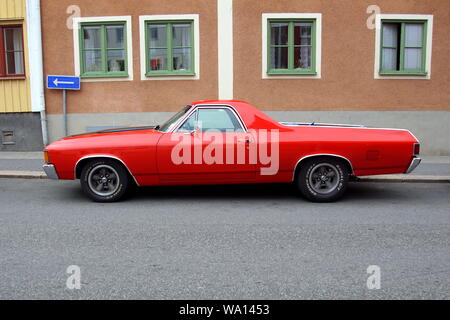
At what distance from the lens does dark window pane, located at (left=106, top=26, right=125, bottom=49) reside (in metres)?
12.3

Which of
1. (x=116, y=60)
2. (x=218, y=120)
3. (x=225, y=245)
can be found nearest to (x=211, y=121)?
(x=218, y=120)

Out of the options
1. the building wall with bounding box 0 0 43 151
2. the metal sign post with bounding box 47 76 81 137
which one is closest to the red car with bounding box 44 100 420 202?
the metal sign post with bounding box 47 76 81 137

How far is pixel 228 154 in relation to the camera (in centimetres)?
646

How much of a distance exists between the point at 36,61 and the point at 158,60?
3391 mm

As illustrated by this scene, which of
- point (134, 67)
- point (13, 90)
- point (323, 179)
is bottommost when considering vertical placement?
point (323, 179)

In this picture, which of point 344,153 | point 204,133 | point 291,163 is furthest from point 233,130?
point 344,153

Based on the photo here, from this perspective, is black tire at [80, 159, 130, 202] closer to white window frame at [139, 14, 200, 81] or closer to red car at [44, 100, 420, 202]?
red car at [44, 100, 420, 202]

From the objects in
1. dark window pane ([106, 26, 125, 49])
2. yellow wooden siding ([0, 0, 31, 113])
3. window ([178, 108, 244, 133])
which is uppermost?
dark window pane ([106, 26, 125, 49])

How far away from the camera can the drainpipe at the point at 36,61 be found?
1197cm

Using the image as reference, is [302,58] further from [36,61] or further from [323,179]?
[36,61]

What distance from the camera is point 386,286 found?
3.56 meters

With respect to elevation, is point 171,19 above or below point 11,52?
above

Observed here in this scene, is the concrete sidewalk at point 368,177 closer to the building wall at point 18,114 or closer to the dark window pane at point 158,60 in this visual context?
the building wall at point 18,114

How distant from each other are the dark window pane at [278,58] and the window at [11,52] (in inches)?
281
